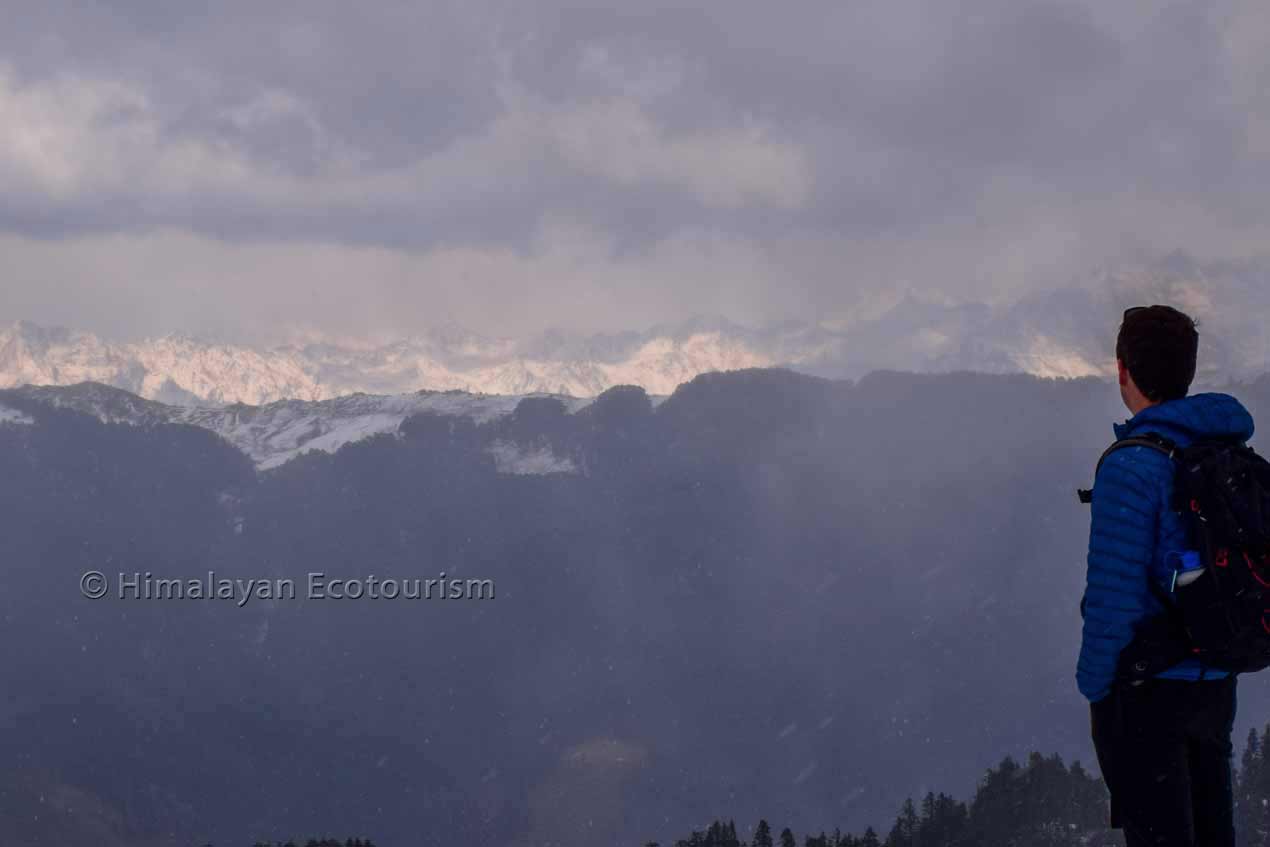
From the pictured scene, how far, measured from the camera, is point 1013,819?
125 m

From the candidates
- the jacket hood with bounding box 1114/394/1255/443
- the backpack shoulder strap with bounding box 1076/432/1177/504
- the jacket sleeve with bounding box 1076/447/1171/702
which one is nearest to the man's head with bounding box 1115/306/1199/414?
the jacket hood with bounding box 1114/394/1255/443

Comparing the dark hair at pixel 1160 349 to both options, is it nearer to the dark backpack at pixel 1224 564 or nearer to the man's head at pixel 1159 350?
the man's head at pixel 1159 350

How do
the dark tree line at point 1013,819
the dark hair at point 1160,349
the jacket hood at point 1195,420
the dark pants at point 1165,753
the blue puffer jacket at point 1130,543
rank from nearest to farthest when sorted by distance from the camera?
1. the blue puffer jacket at point 1130,543
2. the dark pants at point 1165,753
3. the jacket hood at point 1195,420
4. the dark hair at point 1160,349
5. the dark tree line at point 1013,819

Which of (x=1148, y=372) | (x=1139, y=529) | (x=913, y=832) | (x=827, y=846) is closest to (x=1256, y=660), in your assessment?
(x=1139, y=529)

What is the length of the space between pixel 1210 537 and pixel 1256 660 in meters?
0.96

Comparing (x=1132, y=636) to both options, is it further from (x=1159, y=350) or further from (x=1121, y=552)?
(x=1159, y=350)

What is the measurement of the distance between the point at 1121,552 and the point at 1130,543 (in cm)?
9

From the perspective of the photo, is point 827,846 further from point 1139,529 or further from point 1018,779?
point 1139,529

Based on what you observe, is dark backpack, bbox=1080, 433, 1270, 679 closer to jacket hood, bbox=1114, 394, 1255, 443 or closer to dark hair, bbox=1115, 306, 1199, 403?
jacket hood, bbox=1114, 394, 1255, 443

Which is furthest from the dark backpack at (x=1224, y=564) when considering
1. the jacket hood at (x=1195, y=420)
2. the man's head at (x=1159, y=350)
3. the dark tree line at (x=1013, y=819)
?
the dark tree line at (x=1013, y=819)

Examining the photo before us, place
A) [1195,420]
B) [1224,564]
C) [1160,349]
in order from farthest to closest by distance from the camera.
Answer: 1. [1160,349]
2. [1195,420]
3. [1224,564]

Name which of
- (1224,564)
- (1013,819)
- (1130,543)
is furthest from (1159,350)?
(1013,819)

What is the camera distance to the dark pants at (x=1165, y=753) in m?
8.64

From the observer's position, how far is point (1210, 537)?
824 cm
